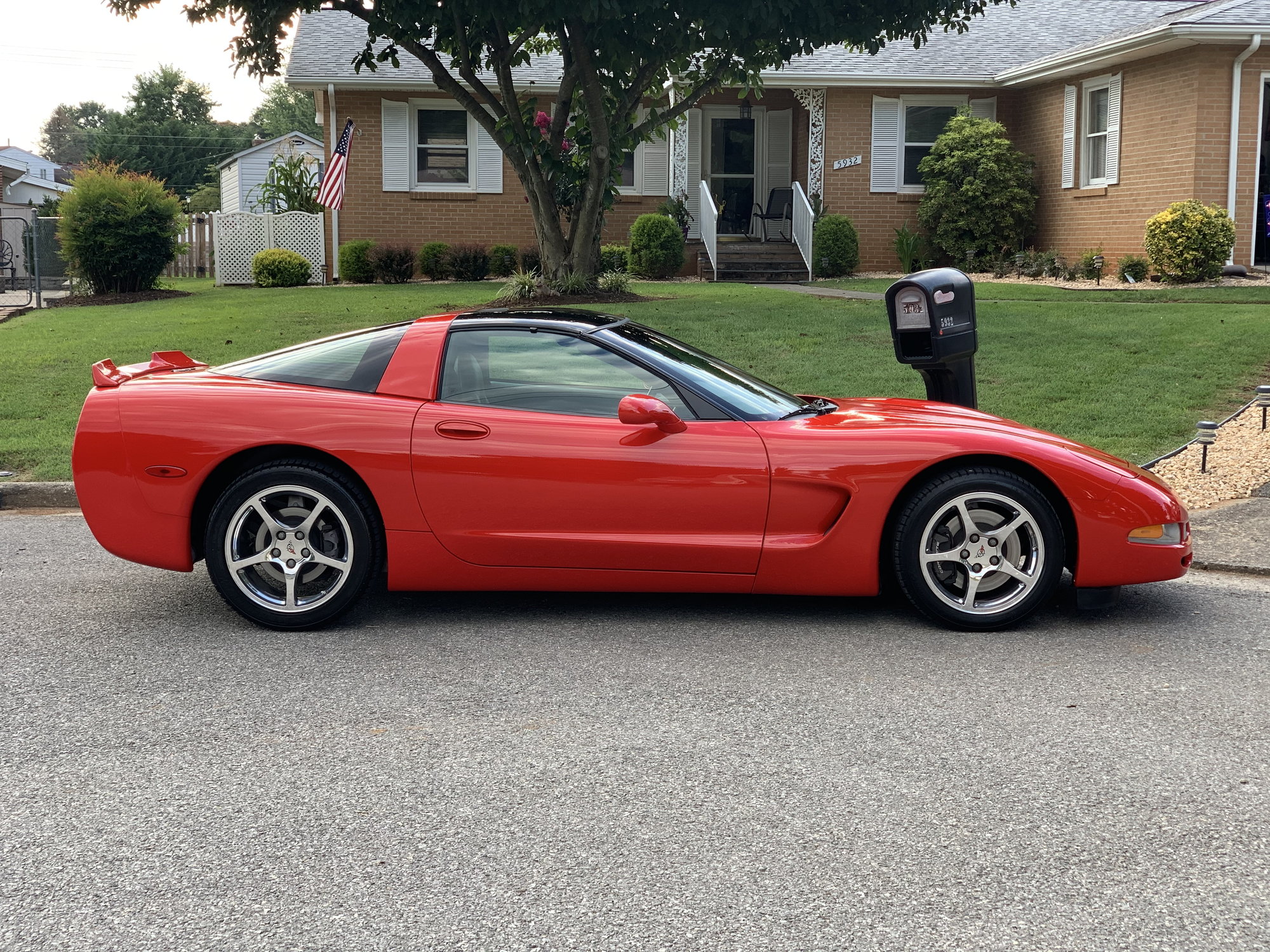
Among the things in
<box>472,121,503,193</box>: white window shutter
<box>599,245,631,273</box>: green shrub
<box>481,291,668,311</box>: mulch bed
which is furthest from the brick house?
<box>481,291,668,311</box>: mulch bed

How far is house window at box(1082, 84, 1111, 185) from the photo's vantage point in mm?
21141

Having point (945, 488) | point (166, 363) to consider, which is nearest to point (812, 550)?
point (945, 488)

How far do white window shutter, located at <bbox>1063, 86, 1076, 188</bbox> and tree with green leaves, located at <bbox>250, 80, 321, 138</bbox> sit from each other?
64890 mm

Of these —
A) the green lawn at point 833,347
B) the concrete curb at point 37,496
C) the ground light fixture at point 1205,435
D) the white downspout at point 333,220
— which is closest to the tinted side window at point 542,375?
the concrete curb at point 37,496

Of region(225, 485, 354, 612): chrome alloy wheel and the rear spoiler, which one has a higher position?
the rear spoiler

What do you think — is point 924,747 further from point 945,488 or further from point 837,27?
point 837,27

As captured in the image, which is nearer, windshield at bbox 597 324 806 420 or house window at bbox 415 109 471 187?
windshield at bbox 597 324 806 420

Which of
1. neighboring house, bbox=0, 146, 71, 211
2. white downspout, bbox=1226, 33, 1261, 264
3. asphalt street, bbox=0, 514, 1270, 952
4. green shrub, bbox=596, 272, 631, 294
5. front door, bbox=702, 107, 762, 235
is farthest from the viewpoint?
neighboring house, bbox=0, 146, 71, 211

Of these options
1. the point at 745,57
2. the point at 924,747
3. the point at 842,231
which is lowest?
the point at 924,747

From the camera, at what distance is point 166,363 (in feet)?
18.9

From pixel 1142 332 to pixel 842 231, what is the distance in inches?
412

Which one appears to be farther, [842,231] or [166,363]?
[842,231]

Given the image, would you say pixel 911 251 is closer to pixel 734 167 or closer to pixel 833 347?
pixel 734 167

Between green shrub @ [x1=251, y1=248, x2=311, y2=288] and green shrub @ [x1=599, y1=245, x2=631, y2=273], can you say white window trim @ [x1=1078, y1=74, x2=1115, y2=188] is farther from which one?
green shrub @ [x1=251, y1=248, x2=311, y2=288]
